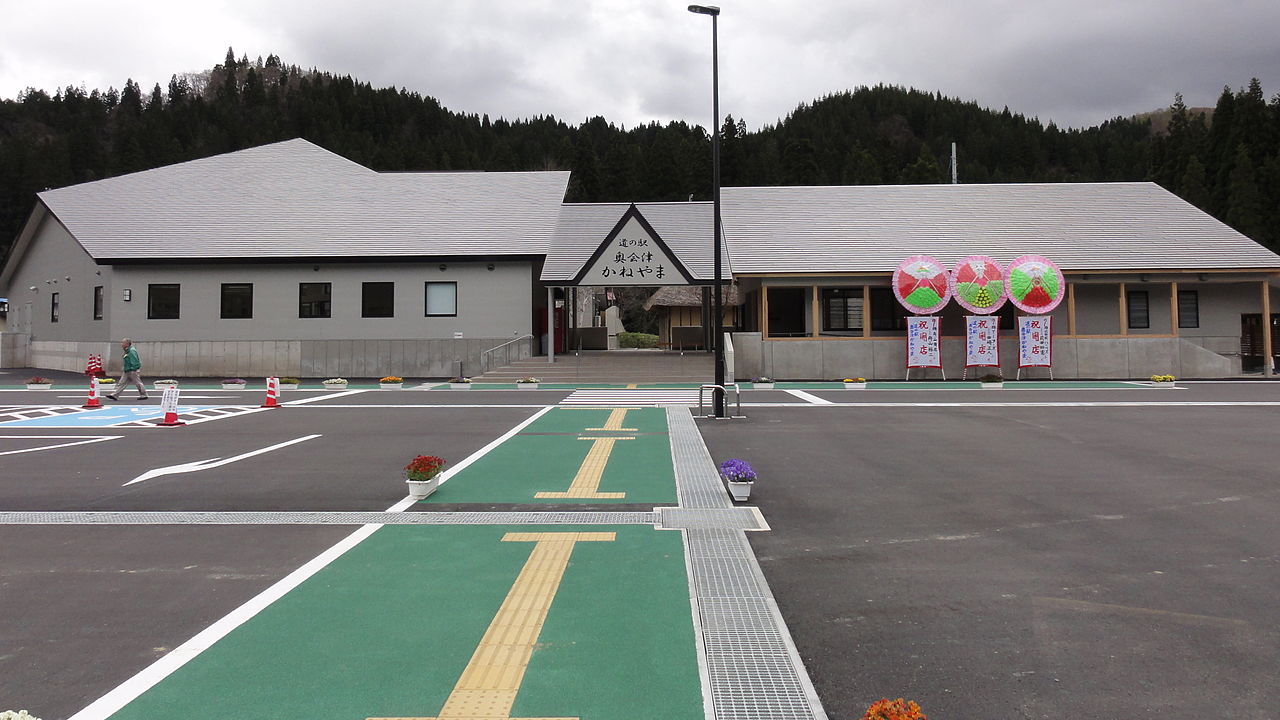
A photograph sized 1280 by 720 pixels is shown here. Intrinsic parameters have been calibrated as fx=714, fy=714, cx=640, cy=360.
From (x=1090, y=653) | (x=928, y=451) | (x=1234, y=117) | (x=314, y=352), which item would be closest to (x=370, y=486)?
(x=1090, y=653)

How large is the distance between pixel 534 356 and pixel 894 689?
25.6 metres

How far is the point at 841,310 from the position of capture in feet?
91.6

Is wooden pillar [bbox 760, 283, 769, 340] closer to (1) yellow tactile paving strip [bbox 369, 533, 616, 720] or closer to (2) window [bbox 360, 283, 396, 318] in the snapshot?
(2) window [bbox 360, 283, 396, 318]

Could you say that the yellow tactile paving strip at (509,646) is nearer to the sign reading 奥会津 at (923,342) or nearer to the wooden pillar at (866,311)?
the sign reading 奥会津 at (923,342)

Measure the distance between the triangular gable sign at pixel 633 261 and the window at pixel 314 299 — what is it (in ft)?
35.8

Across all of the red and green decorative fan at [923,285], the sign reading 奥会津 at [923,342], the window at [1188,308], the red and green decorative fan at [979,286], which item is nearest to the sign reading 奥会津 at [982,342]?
the red and green decorative fan at [979,286]

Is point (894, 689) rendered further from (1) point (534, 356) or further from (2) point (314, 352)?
(2) point (314, 352)

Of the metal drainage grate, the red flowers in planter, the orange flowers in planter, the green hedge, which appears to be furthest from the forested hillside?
the orange flowers in planter

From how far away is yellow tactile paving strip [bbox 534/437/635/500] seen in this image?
7.54 meters

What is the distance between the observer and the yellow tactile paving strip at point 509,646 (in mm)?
3154

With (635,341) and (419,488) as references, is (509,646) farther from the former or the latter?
(635,341)

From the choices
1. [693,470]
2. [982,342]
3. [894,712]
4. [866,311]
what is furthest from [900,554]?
[982,342]

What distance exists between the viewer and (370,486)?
8.11 m

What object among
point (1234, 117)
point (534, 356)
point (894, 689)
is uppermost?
point (1234, 117)
